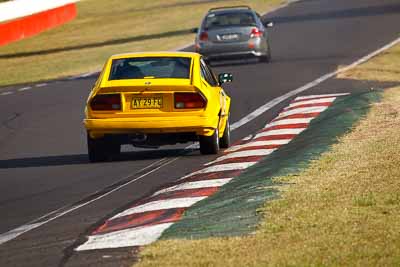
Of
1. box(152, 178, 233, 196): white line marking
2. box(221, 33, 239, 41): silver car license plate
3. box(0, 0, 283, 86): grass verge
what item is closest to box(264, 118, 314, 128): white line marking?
box(152, 178, 233, 196): white line marking

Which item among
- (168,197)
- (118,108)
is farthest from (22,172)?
(168,197)

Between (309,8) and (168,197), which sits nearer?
(168,197)

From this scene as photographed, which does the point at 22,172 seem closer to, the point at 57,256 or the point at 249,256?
the point at 57,256

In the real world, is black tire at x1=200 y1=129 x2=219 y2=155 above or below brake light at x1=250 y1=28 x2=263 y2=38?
above

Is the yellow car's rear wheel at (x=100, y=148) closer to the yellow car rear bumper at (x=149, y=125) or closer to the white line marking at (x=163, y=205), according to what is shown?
the yellow car rear bumper at (x=149, y=125)

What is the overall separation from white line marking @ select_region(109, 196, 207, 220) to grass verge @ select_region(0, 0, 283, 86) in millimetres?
22331

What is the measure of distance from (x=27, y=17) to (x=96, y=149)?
35.3 m

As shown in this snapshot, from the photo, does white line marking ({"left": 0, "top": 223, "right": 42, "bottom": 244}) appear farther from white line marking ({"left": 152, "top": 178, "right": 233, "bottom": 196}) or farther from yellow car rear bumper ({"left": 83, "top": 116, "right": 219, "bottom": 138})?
yellow car rear bumper ({"left": 83, "top": 116, "right": 219, "bottom": 138})

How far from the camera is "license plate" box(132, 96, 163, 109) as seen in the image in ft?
52.5

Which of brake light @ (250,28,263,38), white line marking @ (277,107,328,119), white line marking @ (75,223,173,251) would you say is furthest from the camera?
brake light @ (250,28,263,38)

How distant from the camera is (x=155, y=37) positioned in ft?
154

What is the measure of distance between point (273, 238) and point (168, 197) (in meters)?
3.13

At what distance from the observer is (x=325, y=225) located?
949 centimetres

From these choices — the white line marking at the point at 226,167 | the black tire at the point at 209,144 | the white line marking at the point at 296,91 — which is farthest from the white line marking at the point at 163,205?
the white line marking at the point at 296,91
